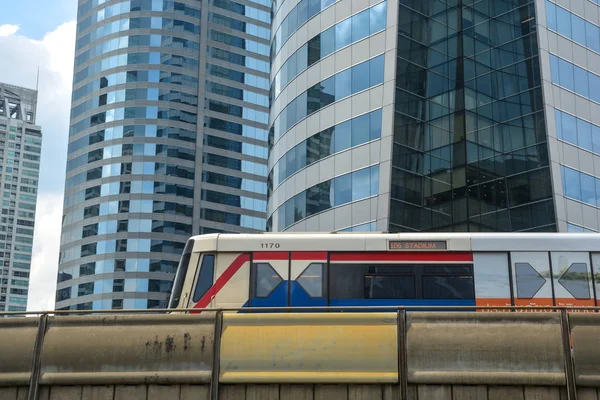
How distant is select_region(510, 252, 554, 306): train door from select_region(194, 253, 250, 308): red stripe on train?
7.03 metres

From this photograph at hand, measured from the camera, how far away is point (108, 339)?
13062 millimetres

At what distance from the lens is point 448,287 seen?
66.6ft

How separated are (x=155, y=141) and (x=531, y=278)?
80.1 meters

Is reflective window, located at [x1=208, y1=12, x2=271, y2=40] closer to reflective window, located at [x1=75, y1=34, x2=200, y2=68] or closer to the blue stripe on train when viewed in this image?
reflective window, located at [x1=75, y1=34, x2=200, y2=68]

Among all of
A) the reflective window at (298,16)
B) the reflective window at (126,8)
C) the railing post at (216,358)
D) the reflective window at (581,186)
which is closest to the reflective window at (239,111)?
the reflective window at (126,8)

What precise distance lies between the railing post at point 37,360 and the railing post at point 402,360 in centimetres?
593

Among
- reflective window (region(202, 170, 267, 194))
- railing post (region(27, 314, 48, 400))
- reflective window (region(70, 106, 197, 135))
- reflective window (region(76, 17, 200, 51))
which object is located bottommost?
railing post (region(27, 314, 48, 400))

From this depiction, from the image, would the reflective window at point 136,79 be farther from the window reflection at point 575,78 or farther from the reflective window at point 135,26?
the window reflection at point 575,78

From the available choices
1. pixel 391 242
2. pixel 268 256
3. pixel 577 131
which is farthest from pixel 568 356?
pixel 577 131

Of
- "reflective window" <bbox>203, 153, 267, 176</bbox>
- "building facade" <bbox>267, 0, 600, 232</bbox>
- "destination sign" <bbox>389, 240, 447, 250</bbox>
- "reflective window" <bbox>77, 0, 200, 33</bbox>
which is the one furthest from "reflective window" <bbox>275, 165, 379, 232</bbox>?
"reflective window" <bbox>77, 0, 200, 33</bbox>

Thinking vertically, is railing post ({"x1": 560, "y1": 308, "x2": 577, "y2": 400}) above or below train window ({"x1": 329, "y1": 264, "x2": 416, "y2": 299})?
below

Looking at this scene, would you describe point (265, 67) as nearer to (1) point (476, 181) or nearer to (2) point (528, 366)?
(1) point (476, 181)

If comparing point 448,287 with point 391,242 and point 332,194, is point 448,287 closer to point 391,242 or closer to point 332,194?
point 391,242

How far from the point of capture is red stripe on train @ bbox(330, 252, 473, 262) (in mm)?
20406
